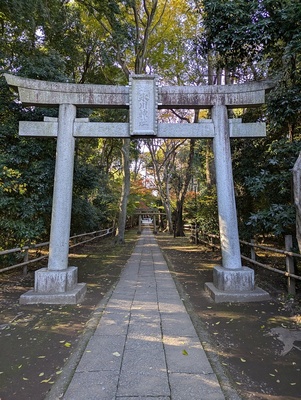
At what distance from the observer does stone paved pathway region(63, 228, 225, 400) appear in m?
2.31

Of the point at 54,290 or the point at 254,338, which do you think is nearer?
the point at 254,338

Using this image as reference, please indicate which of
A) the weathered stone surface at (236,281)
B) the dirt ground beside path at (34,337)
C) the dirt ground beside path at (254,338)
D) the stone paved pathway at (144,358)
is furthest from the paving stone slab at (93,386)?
the weathered stone surface at (236,281)

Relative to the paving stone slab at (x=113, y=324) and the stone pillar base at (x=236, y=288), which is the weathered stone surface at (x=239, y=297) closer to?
the stone pillar base at (x=236, y=288)

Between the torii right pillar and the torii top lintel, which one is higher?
the torii top lintel

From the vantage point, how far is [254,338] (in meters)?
3.47

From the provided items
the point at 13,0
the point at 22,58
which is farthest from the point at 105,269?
the point at 13,0

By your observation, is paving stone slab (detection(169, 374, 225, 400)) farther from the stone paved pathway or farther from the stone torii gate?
the stone torii gate

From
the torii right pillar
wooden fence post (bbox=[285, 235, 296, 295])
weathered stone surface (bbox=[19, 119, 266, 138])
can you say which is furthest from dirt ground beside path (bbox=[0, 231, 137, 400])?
wooden fence post (bbox=[285, 235, 296, 295])

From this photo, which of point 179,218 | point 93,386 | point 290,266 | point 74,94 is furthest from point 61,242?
point 179,218

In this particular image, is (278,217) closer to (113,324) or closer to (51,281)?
(113,324)

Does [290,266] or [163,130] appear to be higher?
[163,130]

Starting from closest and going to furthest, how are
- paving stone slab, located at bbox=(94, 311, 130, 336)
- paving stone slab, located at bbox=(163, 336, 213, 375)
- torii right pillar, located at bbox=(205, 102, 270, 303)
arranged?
paving stone slab, located at bbox=(163, 336, 213, 375)
paving stone slab, located at bbox=(94, 311, 130, 336)
torii right pillar, located at bbox=(205, 102, 270, 303)

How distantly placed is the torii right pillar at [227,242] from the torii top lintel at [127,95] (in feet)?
0.97

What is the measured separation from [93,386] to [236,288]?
3.36 m
